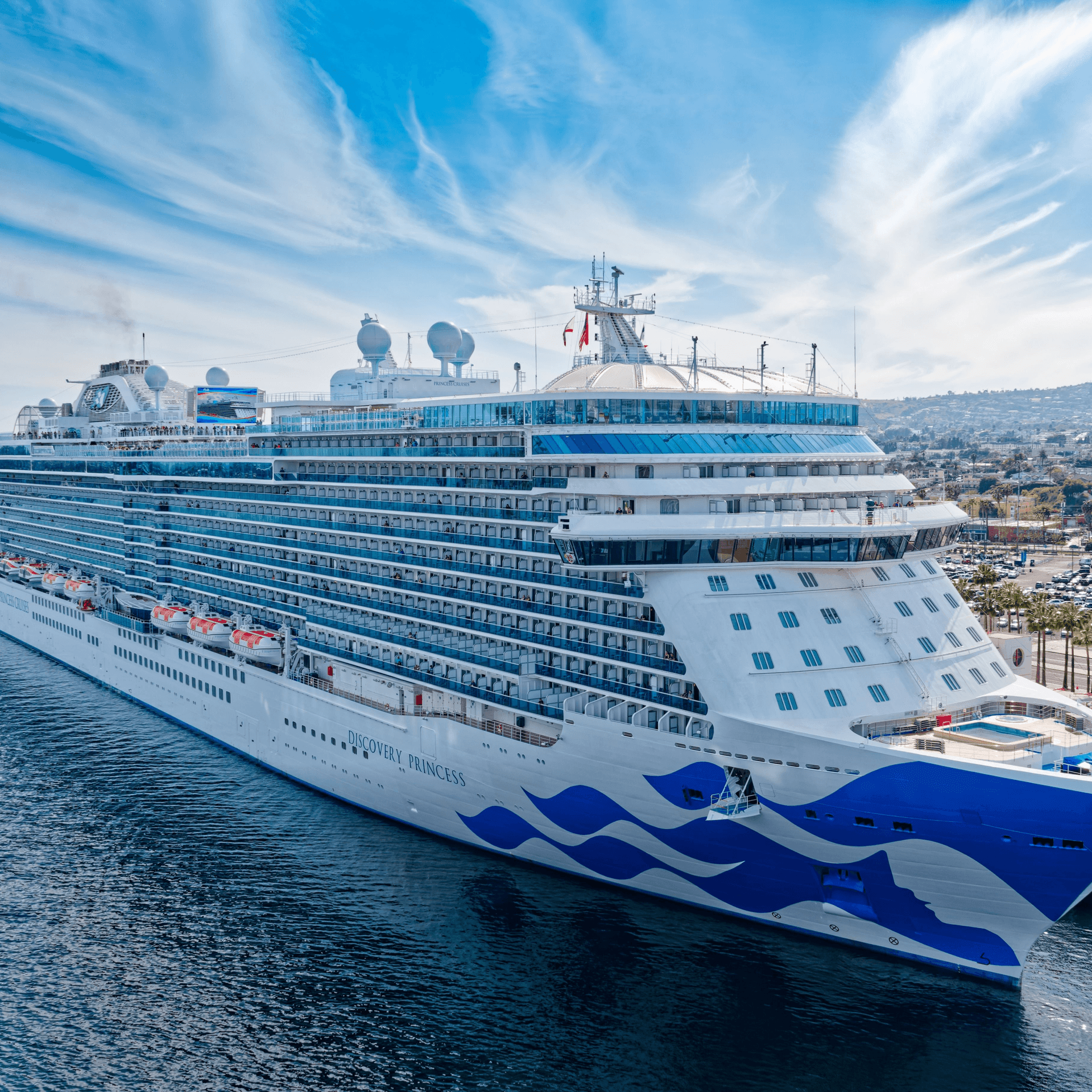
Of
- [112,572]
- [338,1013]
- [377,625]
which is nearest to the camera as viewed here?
[338,1013]

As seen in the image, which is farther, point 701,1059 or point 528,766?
point 528,766

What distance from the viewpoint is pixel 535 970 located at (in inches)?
1000

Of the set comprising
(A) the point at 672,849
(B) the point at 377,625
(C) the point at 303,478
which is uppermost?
(C) the point at 303,478

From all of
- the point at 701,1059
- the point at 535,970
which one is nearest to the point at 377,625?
the point at 535,970

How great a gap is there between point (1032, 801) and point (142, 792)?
32583mm

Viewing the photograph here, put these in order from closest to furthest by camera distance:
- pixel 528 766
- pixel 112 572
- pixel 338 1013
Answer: pixel 338 1013 < pixel 528 766 < pixel 112 572

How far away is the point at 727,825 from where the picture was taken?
25016mm

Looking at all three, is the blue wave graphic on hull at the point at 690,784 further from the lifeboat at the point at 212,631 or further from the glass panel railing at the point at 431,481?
the lifeboat at the point at 212,631

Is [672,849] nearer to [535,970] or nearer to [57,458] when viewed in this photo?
[535,970]

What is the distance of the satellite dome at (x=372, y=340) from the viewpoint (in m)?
50.5

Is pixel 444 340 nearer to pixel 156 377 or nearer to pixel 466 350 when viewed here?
pixel 466 350

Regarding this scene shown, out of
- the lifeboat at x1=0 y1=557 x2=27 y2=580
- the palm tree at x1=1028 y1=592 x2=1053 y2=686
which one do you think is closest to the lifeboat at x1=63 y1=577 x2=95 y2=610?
the lifeboat at x1=0 y1=557 x2=27 y2=580

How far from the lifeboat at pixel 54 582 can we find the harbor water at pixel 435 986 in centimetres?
2854

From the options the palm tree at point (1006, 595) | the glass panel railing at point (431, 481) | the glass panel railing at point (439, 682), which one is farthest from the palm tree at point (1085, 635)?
the glass panel railing at point (431, 481)
